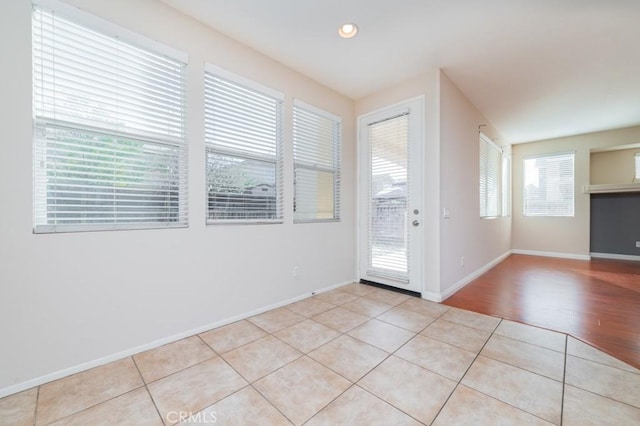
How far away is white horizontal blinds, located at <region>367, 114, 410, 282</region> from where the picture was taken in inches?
135

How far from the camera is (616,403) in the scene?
1.47 metres

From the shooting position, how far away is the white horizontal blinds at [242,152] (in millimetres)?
2471

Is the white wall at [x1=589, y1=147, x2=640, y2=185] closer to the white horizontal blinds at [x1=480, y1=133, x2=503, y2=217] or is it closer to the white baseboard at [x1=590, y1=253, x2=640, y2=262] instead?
the white baseboard at [x1=590, y1=253, x2=640, y2=262]

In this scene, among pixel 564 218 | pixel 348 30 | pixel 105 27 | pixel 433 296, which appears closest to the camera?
pixel 105 27

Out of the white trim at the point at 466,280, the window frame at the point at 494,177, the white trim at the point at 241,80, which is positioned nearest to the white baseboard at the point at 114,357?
the white trim at the point at 466,280

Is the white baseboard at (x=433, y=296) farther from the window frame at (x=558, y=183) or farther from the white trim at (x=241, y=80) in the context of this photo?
the window frame at (x=558, y=183)

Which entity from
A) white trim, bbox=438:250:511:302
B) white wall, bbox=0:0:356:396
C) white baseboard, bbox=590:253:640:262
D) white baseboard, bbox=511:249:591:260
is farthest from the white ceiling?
white baseboard, bbox=590:253:640:262

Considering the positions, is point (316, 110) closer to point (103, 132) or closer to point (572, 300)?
point (103, 132)

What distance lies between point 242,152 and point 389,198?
2007 mm

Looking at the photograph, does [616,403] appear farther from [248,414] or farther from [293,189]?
[293,189]

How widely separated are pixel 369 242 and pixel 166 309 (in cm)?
263

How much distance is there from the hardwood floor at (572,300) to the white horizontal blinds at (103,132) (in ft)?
10.8

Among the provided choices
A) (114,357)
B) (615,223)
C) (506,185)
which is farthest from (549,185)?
(114,357)

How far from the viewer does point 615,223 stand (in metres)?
5.74
